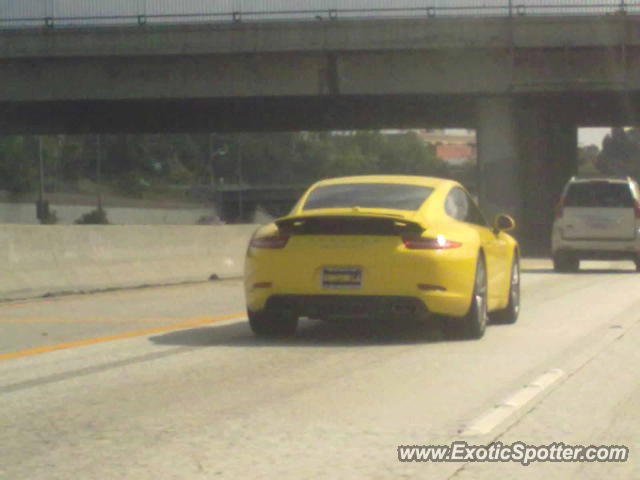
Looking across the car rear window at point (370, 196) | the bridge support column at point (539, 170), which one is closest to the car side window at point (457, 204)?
the car rear window at point (370, 196)

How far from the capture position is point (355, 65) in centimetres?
3956

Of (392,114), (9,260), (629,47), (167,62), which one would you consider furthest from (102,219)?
(9,260)

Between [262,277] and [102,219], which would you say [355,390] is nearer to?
[262,277]

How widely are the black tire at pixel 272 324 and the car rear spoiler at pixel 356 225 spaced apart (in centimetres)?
87

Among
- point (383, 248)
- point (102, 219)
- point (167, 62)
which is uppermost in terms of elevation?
point (167, 62)

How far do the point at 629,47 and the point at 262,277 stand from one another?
2890 centimetres

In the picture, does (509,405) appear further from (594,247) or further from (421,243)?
(594,247)

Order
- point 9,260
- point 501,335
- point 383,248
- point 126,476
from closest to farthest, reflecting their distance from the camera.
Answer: point 126,476
point 383,248
point 501,335
point 9,260

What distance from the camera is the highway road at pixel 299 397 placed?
6.56 meters

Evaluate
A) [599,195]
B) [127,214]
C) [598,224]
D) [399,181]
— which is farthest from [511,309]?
[127,214]

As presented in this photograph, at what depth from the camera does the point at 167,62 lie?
1572 inches

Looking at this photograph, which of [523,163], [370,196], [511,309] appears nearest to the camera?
[370,196]

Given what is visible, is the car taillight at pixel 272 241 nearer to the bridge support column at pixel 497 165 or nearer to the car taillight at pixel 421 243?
the car taillight at pixel 421 243

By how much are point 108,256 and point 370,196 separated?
26.9ft
